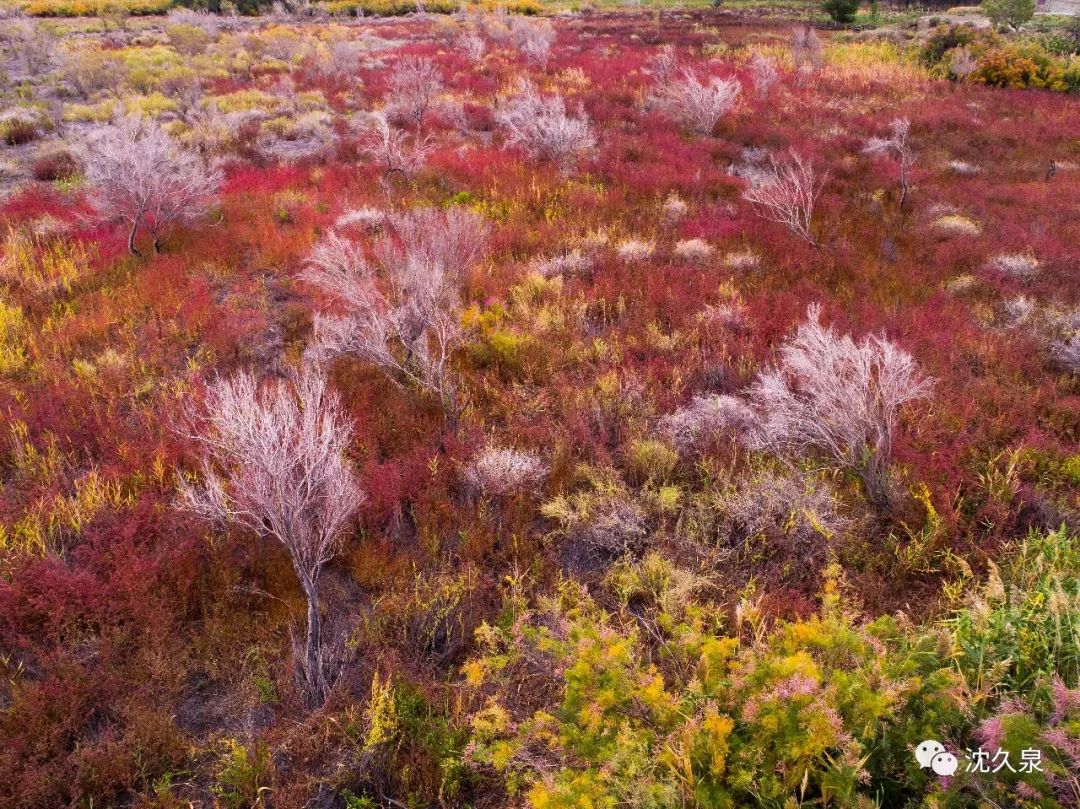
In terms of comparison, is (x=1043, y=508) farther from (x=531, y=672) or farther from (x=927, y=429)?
(x=531, y=672)

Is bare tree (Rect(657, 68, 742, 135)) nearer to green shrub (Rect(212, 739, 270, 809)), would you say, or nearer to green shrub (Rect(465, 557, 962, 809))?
green shrub (Rect(465, 557, 962, 809))

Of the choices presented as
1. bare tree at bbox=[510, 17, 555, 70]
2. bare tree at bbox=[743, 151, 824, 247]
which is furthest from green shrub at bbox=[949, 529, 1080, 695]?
bare tree at bbox=[510, 17, 555, 70]

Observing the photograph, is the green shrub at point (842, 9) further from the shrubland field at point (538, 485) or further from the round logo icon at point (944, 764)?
the round logo icon at point (944, 764)

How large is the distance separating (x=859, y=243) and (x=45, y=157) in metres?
15.7

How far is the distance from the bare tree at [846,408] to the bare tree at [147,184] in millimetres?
8483

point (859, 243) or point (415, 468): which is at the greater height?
point (859, 243)

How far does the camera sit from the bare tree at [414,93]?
14077 millimetres

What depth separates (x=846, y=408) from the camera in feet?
15.0

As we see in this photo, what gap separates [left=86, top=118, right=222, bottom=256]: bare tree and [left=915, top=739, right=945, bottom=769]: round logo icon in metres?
9.94

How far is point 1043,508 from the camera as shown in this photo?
13.9 ft

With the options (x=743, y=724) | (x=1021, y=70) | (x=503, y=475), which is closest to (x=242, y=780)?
(x=743, y=724)

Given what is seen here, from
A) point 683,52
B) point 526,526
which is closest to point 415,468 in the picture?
point 526,526

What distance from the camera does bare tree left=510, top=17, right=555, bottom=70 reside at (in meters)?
21.0

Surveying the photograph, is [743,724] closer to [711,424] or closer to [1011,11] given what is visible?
[711,424]
